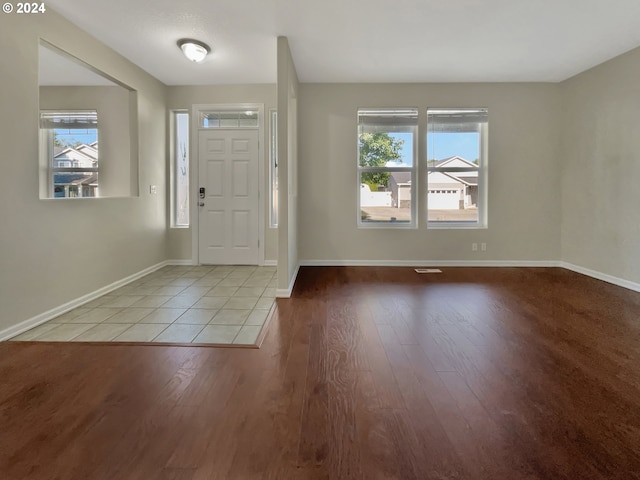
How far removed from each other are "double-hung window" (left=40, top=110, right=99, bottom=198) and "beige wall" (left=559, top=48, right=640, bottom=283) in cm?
647

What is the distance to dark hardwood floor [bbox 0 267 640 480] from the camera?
128 centimetres

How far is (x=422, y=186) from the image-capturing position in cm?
499

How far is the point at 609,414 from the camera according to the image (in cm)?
157

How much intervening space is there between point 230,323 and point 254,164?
2.94 m

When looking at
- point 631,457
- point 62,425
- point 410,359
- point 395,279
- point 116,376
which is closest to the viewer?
point 631,457

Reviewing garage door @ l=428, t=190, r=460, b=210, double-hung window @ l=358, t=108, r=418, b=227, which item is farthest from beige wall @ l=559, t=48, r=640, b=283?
double-hung window @ l=358, t=108, r=418, b=227

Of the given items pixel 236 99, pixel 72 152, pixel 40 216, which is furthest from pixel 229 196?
pixel 40 216

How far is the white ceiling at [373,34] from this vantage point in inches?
116

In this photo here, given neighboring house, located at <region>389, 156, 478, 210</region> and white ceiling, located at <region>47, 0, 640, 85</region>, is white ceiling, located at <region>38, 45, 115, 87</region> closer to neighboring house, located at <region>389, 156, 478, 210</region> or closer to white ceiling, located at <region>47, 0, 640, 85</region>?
white ceiling, located at <region>47, 0, 640, 85</region>

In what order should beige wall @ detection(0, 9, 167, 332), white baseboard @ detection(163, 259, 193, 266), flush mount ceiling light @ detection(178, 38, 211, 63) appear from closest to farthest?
beige wall @ detection(0, 9, 167, 332), flush mount ceiling light @ detection(178, 38, 211, 63), white baseboard @ detection(163, 259, 193, 266)

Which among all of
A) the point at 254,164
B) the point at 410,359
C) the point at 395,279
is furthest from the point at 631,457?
the point at 254,164

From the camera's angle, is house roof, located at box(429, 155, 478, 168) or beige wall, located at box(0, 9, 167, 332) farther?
house roof, located at box(429, 155, 478, 168)

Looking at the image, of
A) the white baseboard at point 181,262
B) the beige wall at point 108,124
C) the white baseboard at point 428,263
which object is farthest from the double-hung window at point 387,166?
the beige wall at point 108,124

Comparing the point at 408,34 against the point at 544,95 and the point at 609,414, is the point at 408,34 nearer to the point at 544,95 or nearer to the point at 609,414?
the point at 544,95
